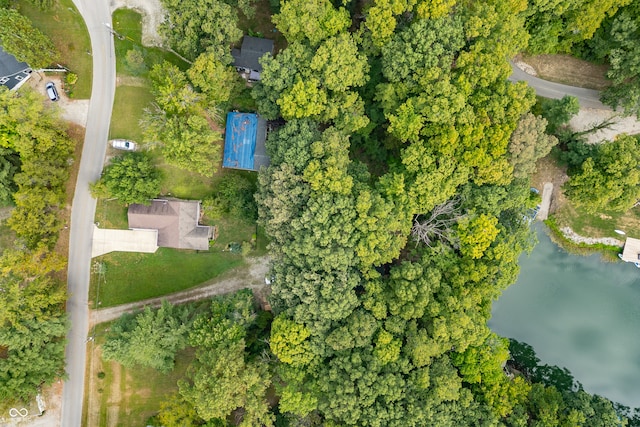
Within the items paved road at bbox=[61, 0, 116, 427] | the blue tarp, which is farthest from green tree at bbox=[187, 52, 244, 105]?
paved road at bbox=[61, 0, 116, 427]

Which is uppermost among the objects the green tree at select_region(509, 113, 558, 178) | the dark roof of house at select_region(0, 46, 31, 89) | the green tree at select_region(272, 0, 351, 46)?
the green tree at select_region(272, 0, 351, 46)

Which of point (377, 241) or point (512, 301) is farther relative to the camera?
point (512, 301)

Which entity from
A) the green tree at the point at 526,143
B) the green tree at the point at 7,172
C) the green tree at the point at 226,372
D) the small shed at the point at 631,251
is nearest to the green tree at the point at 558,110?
the green tree at the point at 526,143

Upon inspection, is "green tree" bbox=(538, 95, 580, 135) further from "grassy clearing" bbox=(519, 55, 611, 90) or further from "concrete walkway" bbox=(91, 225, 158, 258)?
"concrete walkway" bbox=(91, 225, 158, 258)

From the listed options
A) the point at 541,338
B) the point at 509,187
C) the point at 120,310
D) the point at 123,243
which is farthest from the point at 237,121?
the point at 541,338

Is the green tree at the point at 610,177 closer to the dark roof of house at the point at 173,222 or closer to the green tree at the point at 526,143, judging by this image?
the green tree at the point at 526,143

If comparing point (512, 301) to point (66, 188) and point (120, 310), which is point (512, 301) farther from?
point (66, 188)
